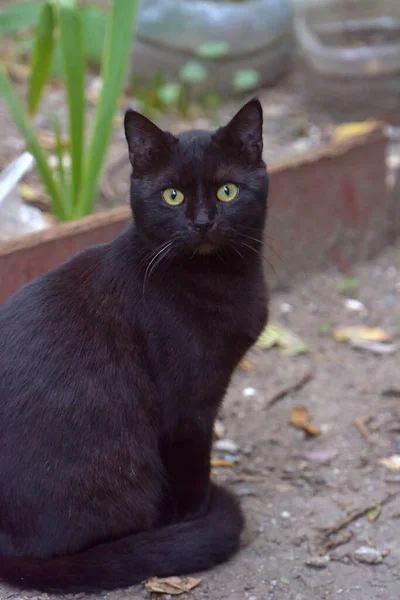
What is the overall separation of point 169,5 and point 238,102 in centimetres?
58

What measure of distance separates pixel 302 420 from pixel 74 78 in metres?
1.30

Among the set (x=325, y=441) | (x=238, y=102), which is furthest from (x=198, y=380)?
(x=238, y=102)

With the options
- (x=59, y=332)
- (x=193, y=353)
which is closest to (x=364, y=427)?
(x=193, y=353)

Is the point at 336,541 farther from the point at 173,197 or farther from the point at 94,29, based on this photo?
the point at 94,29

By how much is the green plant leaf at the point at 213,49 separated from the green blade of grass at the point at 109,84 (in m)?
1.33

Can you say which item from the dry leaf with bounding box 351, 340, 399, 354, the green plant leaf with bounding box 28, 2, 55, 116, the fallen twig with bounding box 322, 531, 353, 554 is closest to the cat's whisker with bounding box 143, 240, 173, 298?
the fallen twig with bounding box 322, 531, 353, 554

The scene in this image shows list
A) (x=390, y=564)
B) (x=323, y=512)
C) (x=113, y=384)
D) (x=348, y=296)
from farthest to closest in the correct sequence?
(x=348, y=296) → (x=323, y=512) → (x=390, y=564) → (x=113, y=384)

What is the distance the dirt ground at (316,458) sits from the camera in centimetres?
184

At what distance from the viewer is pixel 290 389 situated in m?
2.66

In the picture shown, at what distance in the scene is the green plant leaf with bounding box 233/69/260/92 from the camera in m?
3.96

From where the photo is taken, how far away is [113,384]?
178 cm

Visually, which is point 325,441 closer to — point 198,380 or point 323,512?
point 323,512

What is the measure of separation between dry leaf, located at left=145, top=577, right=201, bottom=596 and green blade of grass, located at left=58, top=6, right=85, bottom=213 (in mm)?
1421

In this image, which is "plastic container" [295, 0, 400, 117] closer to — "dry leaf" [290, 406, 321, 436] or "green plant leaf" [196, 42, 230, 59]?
"green plant leaf" [196, 42, 230, 59]
